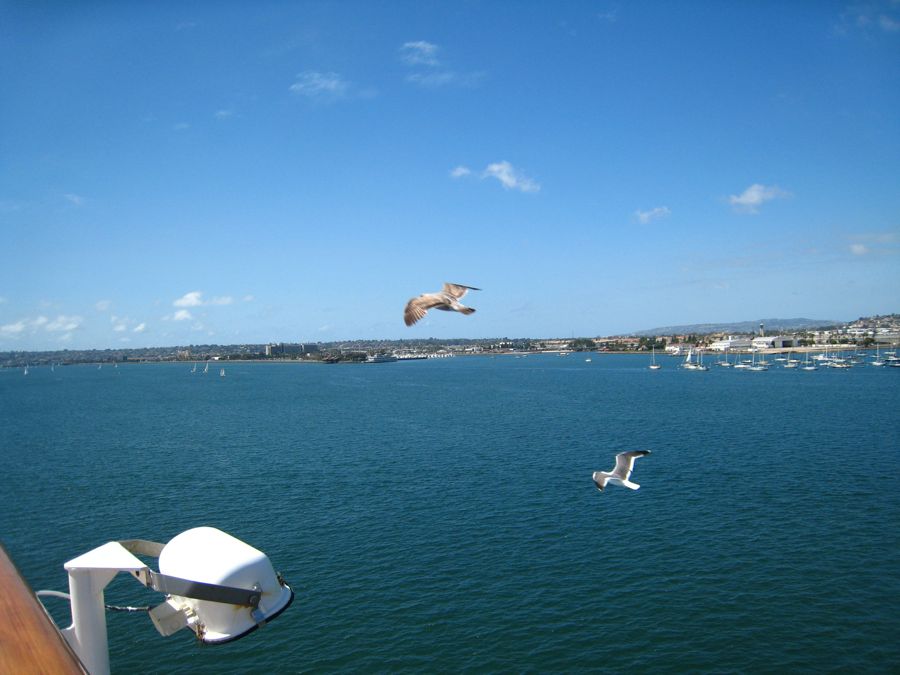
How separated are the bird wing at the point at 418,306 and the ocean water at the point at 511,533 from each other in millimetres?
4074

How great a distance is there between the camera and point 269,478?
34.9 m

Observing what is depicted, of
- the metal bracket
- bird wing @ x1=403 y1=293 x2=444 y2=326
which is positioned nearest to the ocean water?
the metal bracket

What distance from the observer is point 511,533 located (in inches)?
975

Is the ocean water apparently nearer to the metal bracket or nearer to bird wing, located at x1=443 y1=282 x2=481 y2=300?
the metal bracket

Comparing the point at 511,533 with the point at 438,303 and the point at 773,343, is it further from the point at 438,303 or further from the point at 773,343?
the point at 773,343

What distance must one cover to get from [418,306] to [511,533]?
18.9 metres

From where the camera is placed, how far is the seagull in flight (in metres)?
7.61

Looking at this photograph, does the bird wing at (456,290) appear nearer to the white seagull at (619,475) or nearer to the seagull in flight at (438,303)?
the seagull in flight at (438,303)

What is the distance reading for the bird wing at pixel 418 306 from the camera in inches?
300

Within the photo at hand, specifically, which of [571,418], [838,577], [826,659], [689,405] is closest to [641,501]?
[838,577]

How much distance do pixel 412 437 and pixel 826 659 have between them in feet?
110

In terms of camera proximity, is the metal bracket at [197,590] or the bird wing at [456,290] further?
the bird wing at [456,290]

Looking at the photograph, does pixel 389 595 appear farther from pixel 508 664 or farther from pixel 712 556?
pixel 712 556

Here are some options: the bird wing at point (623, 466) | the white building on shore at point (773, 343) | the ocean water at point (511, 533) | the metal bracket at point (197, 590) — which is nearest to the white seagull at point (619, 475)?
the bird wing at point (623, 466)
